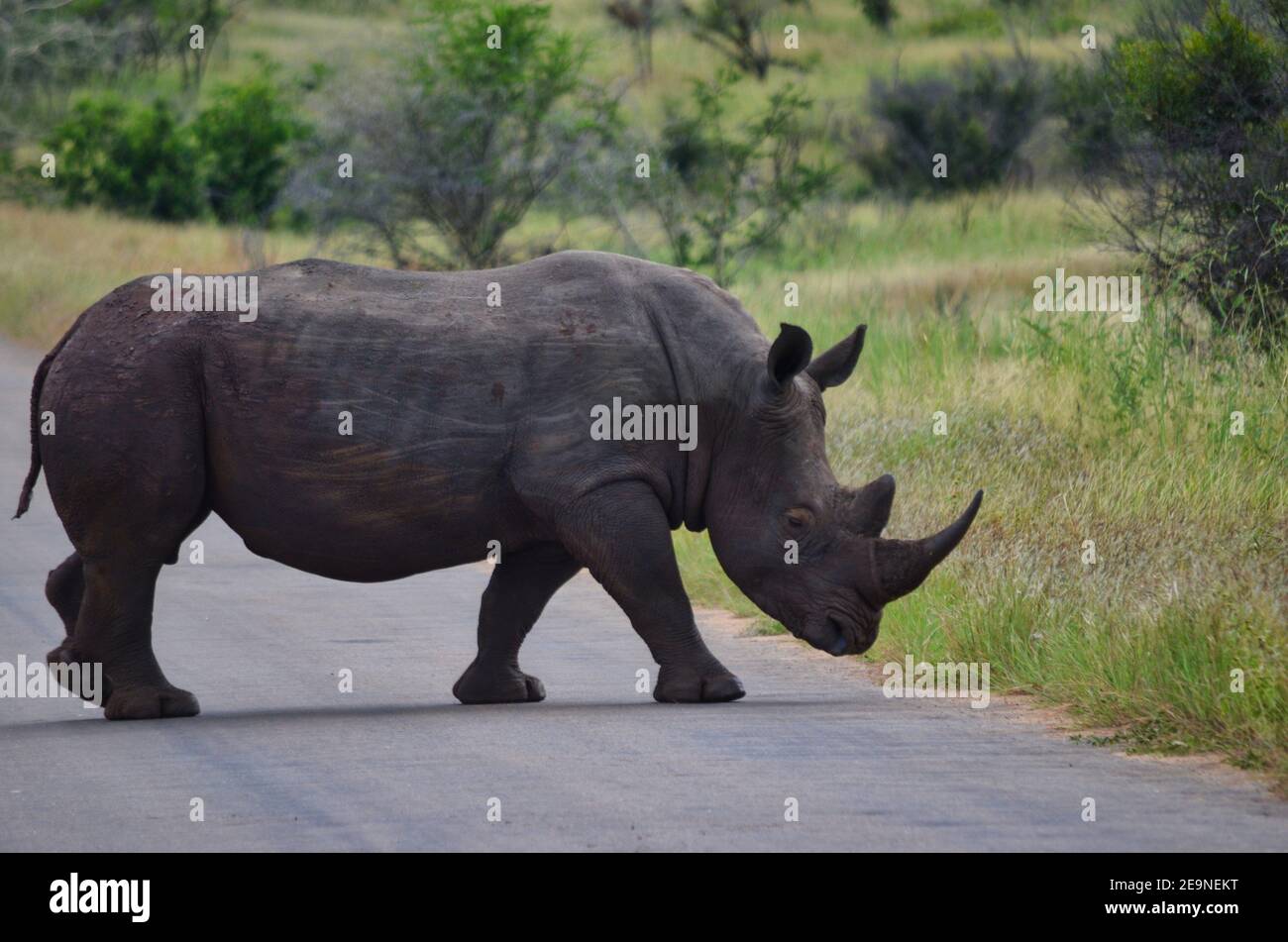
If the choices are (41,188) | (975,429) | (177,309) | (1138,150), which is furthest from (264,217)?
(177,309)

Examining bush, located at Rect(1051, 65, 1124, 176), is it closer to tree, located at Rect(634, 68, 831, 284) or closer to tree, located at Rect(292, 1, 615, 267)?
tree, located at Rect(634, 68, 831, 284)

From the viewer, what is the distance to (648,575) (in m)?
9.16

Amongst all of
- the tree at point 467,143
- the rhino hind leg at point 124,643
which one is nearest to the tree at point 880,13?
the tree at point 467,143

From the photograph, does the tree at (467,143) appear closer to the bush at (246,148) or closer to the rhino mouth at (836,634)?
the bush at (246,148)

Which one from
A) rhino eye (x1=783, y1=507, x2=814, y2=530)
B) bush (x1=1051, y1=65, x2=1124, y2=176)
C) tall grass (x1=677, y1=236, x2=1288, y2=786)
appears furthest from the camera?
bush (x1=1051, y1=65, x2=1124, y2=176)

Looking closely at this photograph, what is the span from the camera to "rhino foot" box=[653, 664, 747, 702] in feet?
30.6

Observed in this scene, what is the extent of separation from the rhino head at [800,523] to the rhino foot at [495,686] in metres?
1.04

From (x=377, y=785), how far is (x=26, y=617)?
5.09 metres

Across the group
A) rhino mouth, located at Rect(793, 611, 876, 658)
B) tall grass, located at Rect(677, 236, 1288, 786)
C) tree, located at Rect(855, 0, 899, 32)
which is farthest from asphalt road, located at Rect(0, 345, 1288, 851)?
tree, located at Rect(855, 0, 899, 32)

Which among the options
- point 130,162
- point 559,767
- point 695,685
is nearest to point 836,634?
point 695,685

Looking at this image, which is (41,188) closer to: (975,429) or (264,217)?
(264,217)

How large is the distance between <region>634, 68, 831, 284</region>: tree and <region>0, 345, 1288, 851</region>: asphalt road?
14.0m

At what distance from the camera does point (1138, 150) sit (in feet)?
53.1

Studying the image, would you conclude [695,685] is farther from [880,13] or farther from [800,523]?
[880,13]
